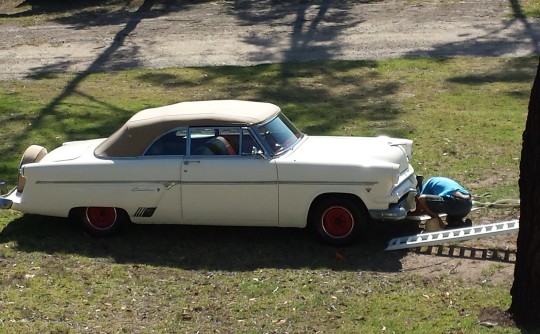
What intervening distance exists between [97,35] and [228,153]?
14.0 meters

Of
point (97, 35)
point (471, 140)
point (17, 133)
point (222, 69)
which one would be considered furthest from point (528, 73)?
point (97, 35)

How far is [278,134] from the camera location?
10.0 meters

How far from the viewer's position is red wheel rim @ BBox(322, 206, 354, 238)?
9.54m

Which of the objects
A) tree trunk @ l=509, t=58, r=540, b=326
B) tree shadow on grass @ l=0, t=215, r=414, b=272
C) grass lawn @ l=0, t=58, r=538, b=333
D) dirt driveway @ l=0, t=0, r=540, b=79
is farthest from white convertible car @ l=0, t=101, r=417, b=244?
dirt driveway @ l=0, t=0, r=540, b=79

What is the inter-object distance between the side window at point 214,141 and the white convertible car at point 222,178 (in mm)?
10

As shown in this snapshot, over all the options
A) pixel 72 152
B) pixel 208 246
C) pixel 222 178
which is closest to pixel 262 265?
pixel 208 246

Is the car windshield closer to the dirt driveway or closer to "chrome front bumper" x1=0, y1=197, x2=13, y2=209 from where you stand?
"chrome front bumper" x1=0, y1=197, x2=13, y2=209

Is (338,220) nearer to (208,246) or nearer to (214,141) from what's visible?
(208,246)

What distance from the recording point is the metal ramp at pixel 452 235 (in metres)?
9.35

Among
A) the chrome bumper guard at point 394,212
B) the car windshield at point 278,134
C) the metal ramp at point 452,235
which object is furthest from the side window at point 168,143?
the metal ramp at point 452,235

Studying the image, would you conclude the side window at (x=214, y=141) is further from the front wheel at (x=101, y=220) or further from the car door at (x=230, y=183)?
the front wheel at (x=101, y=220)

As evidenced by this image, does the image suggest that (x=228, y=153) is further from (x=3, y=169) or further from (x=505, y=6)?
(x=505, y=6)

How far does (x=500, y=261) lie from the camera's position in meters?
9.12

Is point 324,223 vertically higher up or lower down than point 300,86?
higher up
